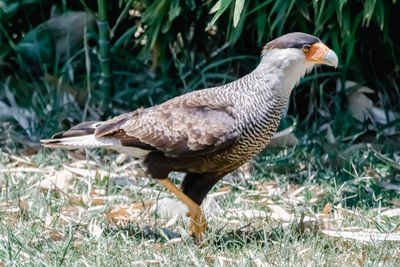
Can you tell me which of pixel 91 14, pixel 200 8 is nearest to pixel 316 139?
pixel 200 8

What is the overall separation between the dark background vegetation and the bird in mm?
1095

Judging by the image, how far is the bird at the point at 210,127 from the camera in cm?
412

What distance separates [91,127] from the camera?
445 cm

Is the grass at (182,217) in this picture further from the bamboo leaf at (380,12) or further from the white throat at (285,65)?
the bamboo leaf at (380,12)

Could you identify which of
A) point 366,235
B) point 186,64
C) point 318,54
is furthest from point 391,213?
point 186,64

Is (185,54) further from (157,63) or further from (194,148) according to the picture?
(194,148)

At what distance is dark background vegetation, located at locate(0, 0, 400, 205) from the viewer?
18.3ft

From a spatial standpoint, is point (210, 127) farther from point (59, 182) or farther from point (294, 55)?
point (59, 182)

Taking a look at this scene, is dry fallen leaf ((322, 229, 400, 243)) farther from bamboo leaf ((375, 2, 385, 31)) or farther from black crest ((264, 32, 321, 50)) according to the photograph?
bamboo leaf ((375, 2, 385, 31))

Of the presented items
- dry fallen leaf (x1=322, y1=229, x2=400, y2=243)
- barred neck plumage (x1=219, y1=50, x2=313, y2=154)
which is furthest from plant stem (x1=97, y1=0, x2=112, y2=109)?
dry fallen leaf (x1=322, y1=229, x2=400, y2=243)

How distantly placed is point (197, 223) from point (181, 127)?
1.57 feet

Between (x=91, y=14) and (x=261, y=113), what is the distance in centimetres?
277

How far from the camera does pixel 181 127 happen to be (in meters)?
4.21

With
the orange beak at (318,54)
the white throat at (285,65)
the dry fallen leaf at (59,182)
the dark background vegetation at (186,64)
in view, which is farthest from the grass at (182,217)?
the orange beak at (318,54)
